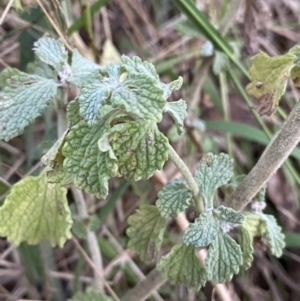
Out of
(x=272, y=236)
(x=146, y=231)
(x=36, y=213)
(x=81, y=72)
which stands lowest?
(x=272, y=236)

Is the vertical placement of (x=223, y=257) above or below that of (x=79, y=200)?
below

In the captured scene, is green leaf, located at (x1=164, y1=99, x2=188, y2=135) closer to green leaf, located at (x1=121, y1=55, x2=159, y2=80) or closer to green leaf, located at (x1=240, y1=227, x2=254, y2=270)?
green leaf, located at (x1=121, y1=55, x2=159, y2=80)

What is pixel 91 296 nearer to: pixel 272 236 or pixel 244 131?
pixel 272 236

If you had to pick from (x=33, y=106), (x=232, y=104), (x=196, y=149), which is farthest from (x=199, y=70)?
(x=33, y=106)

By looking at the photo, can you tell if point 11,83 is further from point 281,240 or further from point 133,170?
point 281,240

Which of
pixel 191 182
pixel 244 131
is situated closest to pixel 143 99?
pixel 191 182

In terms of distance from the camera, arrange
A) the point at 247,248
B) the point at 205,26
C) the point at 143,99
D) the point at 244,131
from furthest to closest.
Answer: the point at 244,131 → the point at 205,26 → the point at 247,248 → the point at 143,99

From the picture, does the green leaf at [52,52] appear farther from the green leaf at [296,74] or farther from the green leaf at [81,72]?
the green leaf at [296,74]
